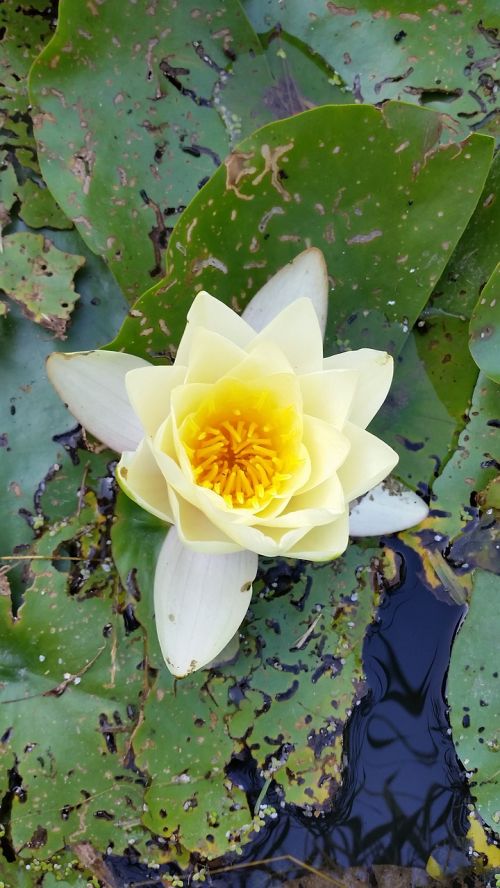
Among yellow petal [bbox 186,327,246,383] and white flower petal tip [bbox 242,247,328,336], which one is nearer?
yellow petal [bbox 186,327,246,383]

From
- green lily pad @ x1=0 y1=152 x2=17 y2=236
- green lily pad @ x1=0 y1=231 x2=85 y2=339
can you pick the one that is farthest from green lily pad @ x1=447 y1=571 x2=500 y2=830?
green lily pad @ x1=0 y1=152 x2=17 y2=236

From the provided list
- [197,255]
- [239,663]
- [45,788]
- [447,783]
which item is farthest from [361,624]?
[197,255]

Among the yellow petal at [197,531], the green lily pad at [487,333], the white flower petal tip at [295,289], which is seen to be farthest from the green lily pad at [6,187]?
the green lily pad at [487,333]

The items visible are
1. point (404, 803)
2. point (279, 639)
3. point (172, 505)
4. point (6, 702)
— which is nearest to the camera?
point (172, 505)

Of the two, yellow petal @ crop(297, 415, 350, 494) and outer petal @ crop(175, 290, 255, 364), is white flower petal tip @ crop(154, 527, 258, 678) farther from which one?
outer petal @ crop(175, 290, 255, 364)

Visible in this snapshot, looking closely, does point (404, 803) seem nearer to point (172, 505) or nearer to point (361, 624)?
point (361, 624)
